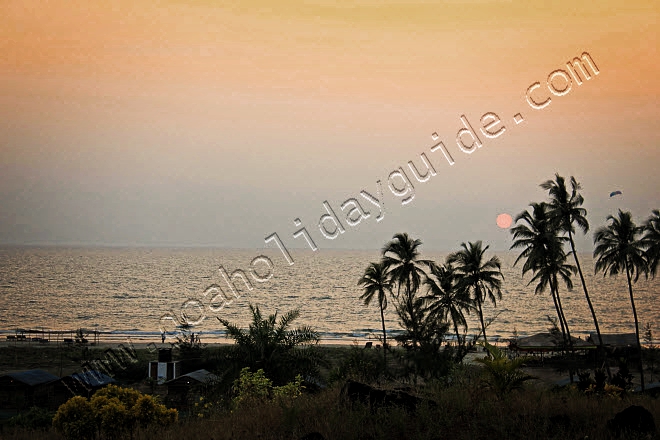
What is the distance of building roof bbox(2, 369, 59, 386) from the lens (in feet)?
112

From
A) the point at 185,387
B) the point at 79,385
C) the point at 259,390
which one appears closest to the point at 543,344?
the point at 185,387

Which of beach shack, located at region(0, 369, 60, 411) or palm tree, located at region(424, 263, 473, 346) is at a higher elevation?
palm tree, located at region(424, 263, 473, 346)

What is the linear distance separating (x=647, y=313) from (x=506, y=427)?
390ft

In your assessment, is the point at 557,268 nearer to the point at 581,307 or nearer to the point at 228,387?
the point at 228,387

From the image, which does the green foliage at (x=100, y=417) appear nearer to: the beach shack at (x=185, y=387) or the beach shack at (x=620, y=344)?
the beach shack at (x=185, y=387)

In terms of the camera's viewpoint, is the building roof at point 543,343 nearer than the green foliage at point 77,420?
No

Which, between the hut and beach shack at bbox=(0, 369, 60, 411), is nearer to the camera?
beach shack at bbox=(0, 369, 60, 411)

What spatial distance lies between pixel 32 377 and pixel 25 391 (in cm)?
96

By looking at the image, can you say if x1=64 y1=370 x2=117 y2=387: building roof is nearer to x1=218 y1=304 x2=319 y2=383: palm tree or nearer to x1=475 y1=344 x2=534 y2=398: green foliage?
x1=218 y1=304 x2=319 y2=383: palm tree

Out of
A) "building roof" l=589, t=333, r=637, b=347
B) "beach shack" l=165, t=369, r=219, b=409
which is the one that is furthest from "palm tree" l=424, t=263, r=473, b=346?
"beach shack" l=165, t=369, r=219, b=409

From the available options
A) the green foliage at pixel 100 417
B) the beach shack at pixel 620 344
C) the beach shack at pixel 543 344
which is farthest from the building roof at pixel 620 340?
the green foliage at pixel 100 417

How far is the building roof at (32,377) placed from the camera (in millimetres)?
34281

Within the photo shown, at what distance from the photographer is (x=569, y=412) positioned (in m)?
12.4

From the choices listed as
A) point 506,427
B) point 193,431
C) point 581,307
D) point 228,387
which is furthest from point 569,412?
point 581,307
